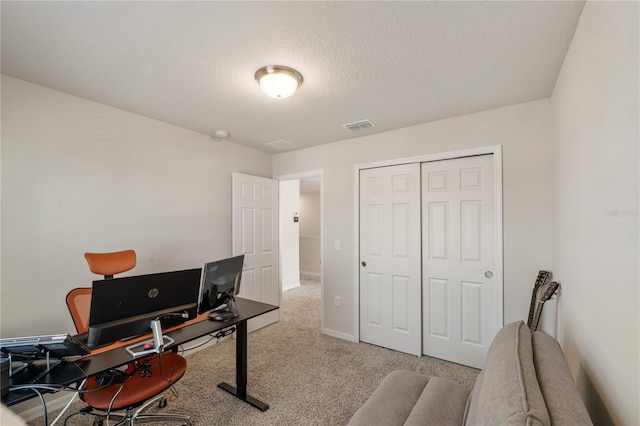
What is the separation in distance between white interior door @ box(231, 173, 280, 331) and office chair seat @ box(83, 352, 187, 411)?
1772 mm

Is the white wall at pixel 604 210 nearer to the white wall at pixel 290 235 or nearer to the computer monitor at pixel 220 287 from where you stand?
Answer: the computer monitor at pixel 220 287

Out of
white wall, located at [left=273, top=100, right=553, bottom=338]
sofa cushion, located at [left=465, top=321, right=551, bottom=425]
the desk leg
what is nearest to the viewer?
sofa cushion, located at [left=465, top=321, right=551, bottom=425]

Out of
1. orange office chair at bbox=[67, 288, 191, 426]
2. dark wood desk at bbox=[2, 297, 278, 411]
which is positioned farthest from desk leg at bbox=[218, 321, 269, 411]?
orange office chair at bbox=[67, 288, 191, 426]

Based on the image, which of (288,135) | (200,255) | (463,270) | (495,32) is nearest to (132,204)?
(200,255)

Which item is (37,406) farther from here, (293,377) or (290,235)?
(290,235)

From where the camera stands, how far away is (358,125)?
10.0 feet

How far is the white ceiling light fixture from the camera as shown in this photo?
192 cm

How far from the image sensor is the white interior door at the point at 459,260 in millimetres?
2711

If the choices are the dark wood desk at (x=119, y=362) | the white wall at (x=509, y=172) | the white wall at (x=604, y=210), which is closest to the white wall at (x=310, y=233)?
the white wall at (x=509, y=172)

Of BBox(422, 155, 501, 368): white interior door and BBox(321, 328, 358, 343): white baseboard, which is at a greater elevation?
BBox(422, 155, 501, 368): white interior door

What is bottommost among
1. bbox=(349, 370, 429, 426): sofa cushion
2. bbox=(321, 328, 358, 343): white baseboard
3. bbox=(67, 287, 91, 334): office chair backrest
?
bbox=(321, 328, 358, 343): white baseboard

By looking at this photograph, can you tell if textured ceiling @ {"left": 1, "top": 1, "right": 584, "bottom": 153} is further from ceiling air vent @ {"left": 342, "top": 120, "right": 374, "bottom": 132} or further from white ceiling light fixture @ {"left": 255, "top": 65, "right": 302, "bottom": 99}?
ceiling air vent @ {"left": 342, "top": 120, "right": 374, "bottom": 132}

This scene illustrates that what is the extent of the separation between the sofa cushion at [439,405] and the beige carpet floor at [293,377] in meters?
0.81

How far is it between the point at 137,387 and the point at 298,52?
2.26 m
